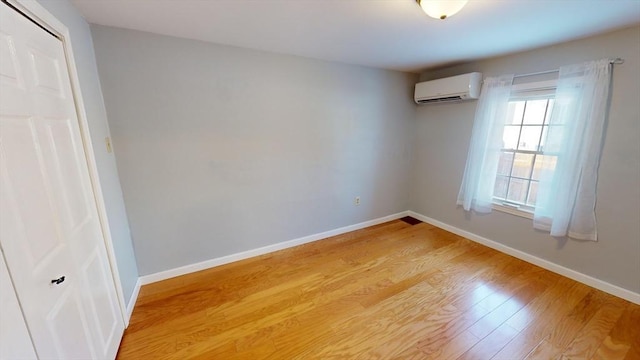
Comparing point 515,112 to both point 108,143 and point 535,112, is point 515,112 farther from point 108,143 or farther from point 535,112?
point 108,143

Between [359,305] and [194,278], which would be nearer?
[359,305]

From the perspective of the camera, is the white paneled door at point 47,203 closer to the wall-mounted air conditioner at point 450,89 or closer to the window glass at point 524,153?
the wall-mounted air conditioner at point 450,89

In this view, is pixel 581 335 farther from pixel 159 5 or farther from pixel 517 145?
pixel 159 5

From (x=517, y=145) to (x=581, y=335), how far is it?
1873 mm

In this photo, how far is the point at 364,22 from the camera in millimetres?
1805

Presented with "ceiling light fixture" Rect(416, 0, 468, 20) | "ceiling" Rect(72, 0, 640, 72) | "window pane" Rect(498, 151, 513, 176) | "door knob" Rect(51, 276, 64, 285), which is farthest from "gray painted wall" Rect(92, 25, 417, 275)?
"ceiling light fixture" Rect(416, 0, 468, 20)

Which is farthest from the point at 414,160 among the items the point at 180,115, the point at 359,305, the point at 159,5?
the point at 159,5

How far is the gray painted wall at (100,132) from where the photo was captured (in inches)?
58.2

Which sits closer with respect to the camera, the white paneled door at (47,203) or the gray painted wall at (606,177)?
the white paneled door at (47,203)

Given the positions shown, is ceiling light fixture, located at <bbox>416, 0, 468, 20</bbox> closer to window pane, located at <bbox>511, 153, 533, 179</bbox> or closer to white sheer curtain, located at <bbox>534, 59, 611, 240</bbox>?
white sheer curtain, located at <bbox>534, 59, 611, 240</bbox>

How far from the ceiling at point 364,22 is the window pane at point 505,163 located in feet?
3.68

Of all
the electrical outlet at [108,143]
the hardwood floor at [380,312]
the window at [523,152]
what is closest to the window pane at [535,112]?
the window at [523,152]

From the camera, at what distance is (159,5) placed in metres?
1.54

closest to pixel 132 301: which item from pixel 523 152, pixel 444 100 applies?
pixel 444 100
